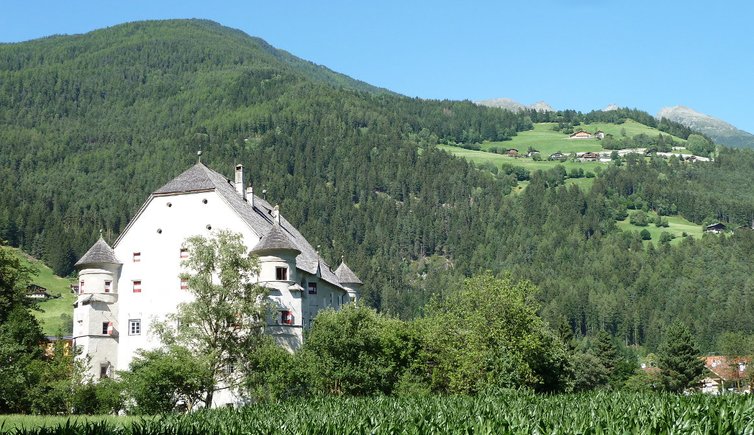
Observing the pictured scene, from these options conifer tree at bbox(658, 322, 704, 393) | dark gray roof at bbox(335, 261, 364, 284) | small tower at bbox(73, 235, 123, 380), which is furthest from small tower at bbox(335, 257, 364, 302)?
conifer tree at bbox(658, 322, 704, 393)

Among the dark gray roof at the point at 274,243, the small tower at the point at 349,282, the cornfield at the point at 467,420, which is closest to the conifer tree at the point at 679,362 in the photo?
the small tower at the point at 349,282

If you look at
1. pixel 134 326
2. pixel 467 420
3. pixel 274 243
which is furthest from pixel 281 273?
pixel 467 420

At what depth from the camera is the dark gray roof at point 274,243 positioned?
76312mm

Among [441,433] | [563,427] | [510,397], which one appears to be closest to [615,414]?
[563,427]

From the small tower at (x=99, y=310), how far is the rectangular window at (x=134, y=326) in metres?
1.60

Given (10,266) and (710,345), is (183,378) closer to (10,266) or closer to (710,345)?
(10,266)

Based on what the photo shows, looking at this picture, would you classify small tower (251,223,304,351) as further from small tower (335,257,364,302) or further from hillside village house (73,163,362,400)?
small tower (335,257,364,302)

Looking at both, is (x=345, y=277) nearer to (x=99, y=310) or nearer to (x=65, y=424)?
(x=99, y=310)

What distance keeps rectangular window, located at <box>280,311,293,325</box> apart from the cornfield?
27436 millimetres

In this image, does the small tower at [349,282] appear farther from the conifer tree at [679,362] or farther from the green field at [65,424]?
the green field at [65,424]

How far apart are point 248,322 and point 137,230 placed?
→ 16.1m

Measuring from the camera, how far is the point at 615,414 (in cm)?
3647

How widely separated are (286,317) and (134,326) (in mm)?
13646

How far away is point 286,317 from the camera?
77.0 meters
